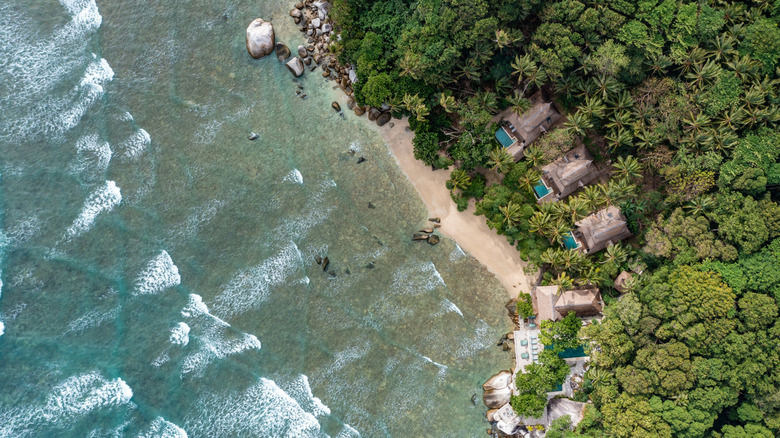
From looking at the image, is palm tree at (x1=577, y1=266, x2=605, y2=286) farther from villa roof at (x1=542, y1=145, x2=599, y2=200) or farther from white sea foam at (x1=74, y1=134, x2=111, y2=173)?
white sea foam at (x1=74, y1=134, x2=111, y2=173)

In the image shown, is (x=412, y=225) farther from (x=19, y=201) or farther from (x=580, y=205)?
(x=19, y=201)

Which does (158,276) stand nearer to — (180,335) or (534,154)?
(180,335)

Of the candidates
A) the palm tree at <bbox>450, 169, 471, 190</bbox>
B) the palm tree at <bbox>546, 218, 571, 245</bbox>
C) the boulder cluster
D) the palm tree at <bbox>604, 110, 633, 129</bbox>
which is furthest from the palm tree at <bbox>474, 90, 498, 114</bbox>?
the palm tree at <bbox>546, 218, 571, 245</bbox>

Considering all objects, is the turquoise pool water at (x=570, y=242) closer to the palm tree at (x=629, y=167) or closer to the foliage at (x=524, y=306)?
the foliage at (x=524, y=306)

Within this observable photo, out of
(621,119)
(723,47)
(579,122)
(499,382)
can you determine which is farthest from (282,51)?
(723,47)

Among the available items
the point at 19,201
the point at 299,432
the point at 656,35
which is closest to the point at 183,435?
the point at 299,432
